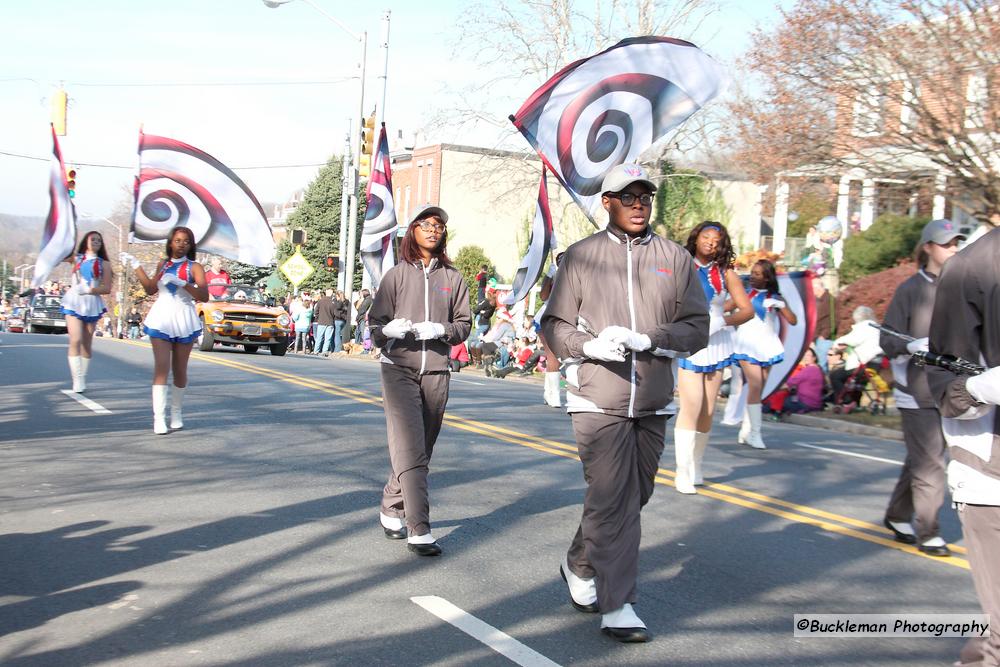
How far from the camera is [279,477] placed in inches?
348

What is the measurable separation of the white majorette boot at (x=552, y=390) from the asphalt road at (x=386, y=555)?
2.96 metres

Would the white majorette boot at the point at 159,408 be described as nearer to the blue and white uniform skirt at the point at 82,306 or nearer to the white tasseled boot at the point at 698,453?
the blue and white uniform skirt at the point at 82,306

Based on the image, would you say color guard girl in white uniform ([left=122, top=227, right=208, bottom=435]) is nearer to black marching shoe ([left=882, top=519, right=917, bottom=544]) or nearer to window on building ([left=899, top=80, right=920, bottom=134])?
black marching shoe ([left=882, top=519, right=917, bottom=544])

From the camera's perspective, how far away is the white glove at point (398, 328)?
6.72 m

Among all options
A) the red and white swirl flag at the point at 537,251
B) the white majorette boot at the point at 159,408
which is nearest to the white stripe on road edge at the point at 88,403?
the white majorette boot at the point at 159,408

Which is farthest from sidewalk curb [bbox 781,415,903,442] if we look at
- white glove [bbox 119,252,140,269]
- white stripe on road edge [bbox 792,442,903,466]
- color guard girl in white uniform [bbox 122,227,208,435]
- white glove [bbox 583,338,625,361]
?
white glove [bbox 583,338,625,361]

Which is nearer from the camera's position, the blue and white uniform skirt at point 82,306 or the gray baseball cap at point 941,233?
the gray baseball cap at point 941,233

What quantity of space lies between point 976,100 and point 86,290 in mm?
13837

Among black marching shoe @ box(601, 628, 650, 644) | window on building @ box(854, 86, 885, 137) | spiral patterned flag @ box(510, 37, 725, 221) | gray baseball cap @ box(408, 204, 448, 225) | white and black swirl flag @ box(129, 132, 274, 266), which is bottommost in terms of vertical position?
black marching shoe @ box(601, 628, 650, 644)

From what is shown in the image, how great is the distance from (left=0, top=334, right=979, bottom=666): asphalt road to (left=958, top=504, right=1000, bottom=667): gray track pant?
3.16 ft

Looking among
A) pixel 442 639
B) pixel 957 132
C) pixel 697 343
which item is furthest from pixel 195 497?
pixel 957 132

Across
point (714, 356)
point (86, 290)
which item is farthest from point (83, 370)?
point (714, 356)

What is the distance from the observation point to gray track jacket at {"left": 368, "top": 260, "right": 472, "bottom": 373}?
272 inches

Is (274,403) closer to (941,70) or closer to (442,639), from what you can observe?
(442,639)
